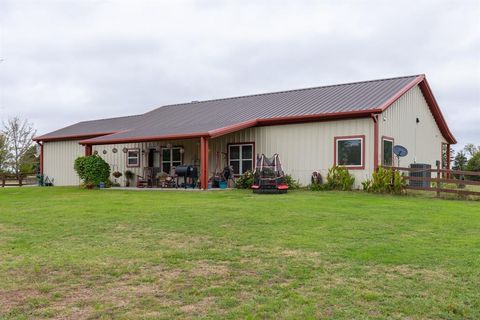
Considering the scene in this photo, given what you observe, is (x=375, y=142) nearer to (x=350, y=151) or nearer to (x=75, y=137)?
(x=350, y=151)

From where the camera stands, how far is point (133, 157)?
861 inches

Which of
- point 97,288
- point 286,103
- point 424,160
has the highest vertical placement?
point 286,103

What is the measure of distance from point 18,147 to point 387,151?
33786 mm

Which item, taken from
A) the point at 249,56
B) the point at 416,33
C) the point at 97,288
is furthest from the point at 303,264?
the point at 249,56

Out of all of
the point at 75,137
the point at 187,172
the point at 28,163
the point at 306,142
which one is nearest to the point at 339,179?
the point at 306,142

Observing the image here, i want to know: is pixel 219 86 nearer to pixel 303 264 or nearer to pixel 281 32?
pixel 281 32

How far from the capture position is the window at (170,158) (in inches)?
803

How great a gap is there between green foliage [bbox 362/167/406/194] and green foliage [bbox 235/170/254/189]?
4.67 m

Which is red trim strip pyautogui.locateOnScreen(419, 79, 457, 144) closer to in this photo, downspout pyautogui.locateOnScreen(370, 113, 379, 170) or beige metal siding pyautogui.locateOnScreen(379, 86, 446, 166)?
beige metal siding pyautogui.locateOnScreen(379, 86, 446, 166)

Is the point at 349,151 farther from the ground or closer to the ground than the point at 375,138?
closer to the ground

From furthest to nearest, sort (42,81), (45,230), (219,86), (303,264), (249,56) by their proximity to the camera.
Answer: (219,86), (42,81), (249,56), (45,230), (303,264)

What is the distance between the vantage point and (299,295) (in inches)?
154

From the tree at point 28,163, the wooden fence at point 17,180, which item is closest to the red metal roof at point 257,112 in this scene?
the wooden fence at point 17,180

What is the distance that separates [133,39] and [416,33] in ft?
40.8
